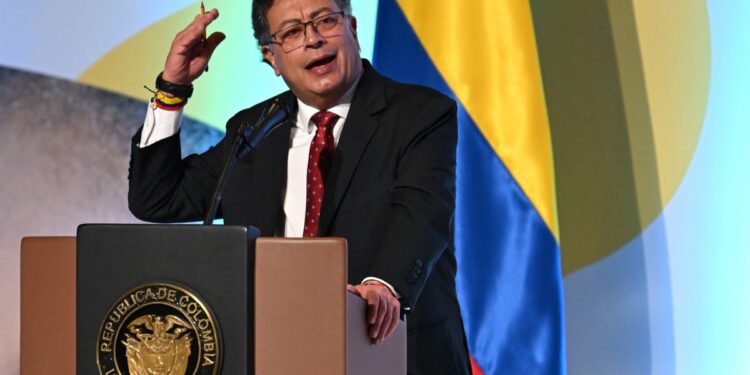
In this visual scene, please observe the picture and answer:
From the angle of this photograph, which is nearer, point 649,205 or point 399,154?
point 399,154

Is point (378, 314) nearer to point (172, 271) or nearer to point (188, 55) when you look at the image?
point (172, 271)

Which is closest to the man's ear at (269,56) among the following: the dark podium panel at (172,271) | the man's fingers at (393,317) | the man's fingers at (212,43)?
the man's fingers at (212,43)

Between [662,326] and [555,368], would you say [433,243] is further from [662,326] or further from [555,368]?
[662,326]

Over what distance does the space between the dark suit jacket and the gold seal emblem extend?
520 millimetres

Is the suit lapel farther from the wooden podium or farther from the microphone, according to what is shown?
the wooden podium

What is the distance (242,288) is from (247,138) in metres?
0.43

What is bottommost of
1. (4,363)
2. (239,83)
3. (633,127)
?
(4,363)

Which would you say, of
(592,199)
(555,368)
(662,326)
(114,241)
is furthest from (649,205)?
(114,241)

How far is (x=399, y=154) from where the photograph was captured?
73.8 inches

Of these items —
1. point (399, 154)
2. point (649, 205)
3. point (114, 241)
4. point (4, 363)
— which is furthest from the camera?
point (4, 363)

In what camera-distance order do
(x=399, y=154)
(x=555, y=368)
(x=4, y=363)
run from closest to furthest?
(x=399, y=154) → (x=555, y=368) → (x=4, y=363)

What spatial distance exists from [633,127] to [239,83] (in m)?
1.25

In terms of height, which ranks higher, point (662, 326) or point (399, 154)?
point (399, 154)

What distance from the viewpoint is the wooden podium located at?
1.16m
